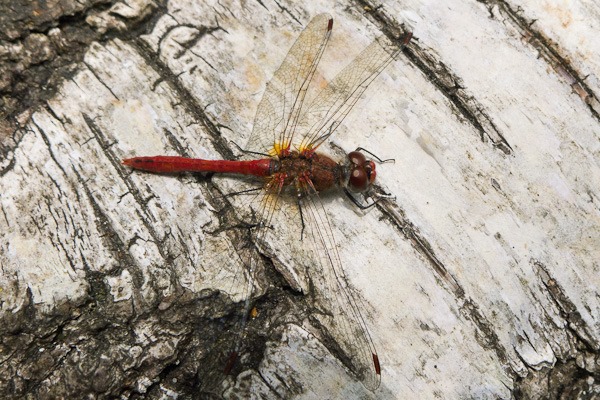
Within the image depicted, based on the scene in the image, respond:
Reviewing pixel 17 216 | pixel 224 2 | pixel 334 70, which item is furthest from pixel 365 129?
pixel 17 216

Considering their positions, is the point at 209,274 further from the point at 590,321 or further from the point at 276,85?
the point at 590,321

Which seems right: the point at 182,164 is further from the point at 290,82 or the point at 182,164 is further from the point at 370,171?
the point at 370,171

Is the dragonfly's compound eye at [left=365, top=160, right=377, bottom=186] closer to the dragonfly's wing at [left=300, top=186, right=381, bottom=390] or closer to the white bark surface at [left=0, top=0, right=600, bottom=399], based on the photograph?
the white bark surface at [left=0, top=0, right=600, bottom=399]

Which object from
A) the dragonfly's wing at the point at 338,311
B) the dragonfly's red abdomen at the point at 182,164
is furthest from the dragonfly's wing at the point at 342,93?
the dragonfly's wing at the point at 338,311

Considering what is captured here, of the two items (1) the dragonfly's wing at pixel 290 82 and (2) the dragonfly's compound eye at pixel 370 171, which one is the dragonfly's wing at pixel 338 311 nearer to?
(2) the dragonfly's compound eye at pixel 370 171

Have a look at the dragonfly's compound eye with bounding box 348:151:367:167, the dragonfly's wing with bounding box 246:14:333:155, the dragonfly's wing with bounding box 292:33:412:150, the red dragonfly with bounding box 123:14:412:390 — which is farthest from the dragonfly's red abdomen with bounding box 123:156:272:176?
the dragonfly's compound eye with bounding box 348:151:367:167

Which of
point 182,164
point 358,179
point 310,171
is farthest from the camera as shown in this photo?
point 310,171

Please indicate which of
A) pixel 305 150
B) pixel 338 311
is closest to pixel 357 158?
pixel 305 150

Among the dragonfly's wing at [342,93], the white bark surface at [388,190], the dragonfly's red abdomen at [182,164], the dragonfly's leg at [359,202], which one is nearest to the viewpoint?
the white bark surface at [388,190]
